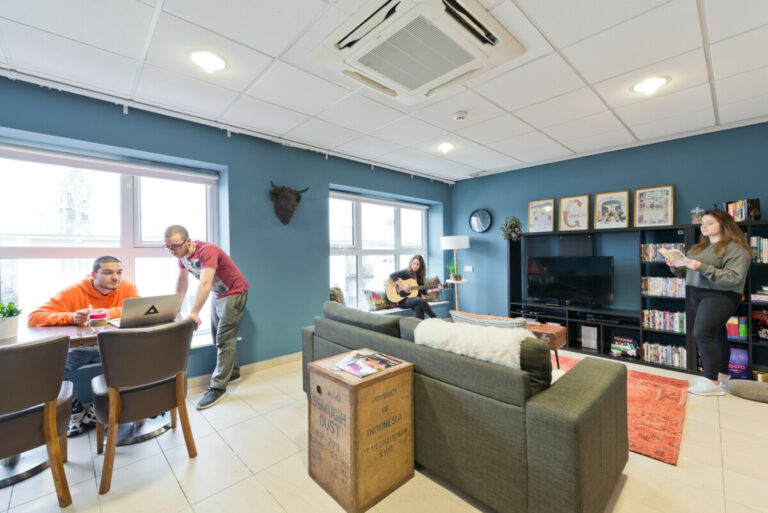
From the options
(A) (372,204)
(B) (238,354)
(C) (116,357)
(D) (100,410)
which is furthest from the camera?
(A) (372,204)

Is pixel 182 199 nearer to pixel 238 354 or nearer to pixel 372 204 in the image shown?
pixel 238 354

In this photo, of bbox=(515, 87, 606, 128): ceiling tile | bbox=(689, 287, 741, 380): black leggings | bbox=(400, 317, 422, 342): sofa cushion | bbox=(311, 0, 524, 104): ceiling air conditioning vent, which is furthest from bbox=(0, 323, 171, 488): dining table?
bbox=(689, 287, 741, 380): black leggings

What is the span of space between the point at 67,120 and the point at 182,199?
105 centimetres

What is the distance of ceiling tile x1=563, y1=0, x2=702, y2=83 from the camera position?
175 cm

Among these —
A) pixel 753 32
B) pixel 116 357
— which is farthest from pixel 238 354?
pixel 753 32

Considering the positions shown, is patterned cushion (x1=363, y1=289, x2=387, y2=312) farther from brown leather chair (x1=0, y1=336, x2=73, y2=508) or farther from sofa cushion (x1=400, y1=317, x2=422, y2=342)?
brown leather chair (x1=0, y1=336, x2=73, y2=508)

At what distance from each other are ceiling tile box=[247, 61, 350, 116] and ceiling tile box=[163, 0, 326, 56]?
0.29m

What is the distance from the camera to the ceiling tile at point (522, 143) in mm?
3564

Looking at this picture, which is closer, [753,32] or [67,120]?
[753,32]

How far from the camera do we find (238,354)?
3338mm

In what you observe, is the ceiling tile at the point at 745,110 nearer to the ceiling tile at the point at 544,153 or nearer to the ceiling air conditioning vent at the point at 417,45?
the ceiling tile at the point at 544,153

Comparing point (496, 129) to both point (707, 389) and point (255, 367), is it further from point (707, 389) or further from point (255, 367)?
point (255, 367)

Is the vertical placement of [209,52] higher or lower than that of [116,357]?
higher

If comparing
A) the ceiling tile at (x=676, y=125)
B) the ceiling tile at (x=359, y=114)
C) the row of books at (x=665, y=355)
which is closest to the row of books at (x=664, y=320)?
the row of books at (x=665, y=355)
